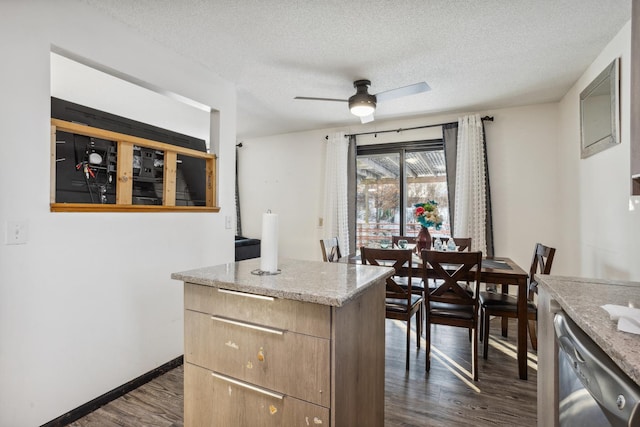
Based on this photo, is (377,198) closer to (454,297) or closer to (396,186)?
(396,186)

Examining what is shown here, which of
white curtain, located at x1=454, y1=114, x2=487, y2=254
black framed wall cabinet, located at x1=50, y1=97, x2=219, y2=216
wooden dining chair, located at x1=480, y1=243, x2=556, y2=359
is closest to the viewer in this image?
black framed wall cabinet, located at x1=50, y1=97, x2=219, y2=216

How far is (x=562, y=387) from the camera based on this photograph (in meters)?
1.10

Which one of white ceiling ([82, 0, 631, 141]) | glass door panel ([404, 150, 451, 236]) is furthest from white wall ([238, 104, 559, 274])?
white ceiling ([82, 0, 631, 141])

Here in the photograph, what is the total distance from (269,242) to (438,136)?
3393 millimetres

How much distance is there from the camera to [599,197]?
8.41 feet

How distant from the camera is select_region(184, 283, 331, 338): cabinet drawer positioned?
1.15 metres

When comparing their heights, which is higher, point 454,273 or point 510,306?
point 454,273

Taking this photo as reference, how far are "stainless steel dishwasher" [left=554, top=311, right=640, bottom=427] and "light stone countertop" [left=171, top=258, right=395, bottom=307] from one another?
0.68 metres

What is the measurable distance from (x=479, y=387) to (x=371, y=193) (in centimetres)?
289

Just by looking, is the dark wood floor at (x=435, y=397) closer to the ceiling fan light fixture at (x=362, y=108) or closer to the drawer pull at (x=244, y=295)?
the drawer pull at (x=244, y=295)

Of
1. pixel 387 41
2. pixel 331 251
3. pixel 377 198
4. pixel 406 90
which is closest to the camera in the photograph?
pixel 387 41

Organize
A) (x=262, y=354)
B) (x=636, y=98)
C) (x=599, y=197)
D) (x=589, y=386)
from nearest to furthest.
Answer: (x=589, y=386), (x=636, y=98), (x=262, y=354), (x=599, y=197)

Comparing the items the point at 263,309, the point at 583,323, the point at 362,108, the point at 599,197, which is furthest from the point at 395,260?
the point at 599,197

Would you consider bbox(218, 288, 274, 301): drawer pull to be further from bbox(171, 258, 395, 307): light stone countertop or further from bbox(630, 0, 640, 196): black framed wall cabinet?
bbox(630, 0, 640, 196): black framed wall cabinet
